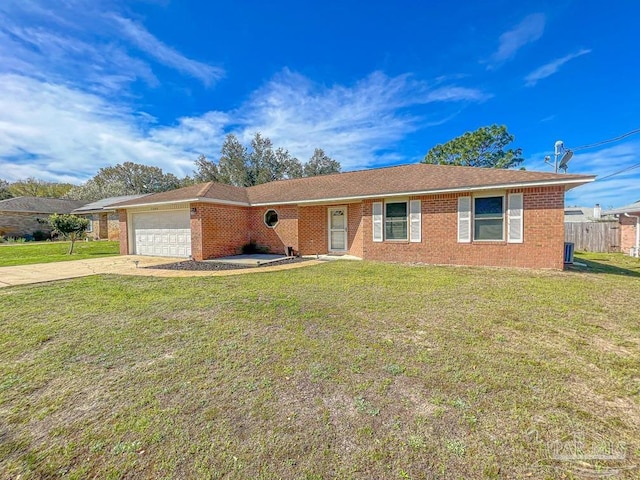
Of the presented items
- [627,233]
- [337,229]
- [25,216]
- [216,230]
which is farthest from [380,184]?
[25,216]

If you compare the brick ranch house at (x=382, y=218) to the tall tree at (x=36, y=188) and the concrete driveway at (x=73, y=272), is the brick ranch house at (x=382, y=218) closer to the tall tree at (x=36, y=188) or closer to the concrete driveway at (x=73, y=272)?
the concrete driveway at (x=73, y=272)

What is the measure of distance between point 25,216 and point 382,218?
34651mm

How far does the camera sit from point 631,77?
13.7 meters

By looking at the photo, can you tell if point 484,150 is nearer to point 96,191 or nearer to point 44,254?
point 44,254

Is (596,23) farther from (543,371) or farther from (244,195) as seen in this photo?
(244,195)

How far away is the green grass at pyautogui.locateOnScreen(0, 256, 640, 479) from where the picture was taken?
1903mm

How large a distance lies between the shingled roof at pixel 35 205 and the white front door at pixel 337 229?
1244 inches

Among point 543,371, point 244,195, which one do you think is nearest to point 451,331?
point 543,371

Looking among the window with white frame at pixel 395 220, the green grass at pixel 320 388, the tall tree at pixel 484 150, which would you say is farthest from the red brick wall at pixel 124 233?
the tall tree at pixel 484 150

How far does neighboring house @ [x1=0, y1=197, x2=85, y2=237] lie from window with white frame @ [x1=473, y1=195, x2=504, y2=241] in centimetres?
3628

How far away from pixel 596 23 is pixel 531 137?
1773 cm

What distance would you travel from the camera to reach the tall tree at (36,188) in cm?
4356

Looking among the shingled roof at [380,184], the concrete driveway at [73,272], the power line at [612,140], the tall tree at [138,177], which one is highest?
the tall tree at [138,177]

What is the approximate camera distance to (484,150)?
30656 millimetres
